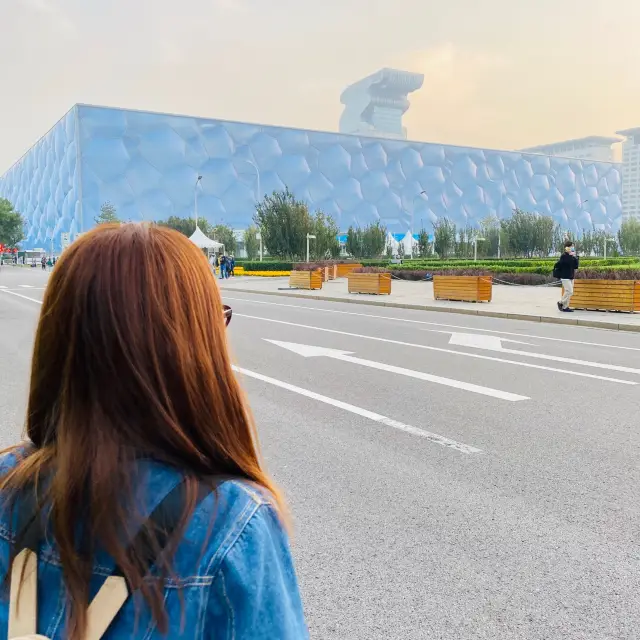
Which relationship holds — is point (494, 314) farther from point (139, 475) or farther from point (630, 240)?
point (630, 240)

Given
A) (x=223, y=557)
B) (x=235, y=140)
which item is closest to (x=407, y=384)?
(x=223, y=557)

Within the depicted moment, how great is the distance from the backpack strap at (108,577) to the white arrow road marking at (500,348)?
8.59 m

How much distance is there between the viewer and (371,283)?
23.7 meters

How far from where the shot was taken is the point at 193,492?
1036 mm

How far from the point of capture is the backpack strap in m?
0.99

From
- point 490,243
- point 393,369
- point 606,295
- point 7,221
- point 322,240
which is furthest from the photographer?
point 7,221

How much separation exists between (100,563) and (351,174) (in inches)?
4170

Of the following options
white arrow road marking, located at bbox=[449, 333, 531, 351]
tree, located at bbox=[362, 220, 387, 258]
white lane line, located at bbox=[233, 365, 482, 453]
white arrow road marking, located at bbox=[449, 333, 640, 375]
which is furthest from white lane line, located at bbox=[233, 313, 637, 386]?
tree, located at bbox=[362, 220, 387, 258]

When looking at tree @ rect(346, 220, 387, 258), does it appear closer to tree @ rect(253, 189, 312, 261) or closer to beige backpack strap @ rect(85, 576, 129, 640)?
tree @ rect(253, 189, 312, 261)

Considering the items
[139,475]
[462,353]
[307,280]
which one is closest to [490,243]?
[307,280]

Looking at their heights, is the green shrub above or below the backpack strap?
below

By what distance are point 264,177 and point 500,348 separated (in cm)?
8944

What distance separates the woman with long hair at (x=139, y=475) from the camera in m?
1.01

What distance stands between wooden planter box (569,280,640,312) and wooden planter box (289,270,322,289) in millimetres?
12936
